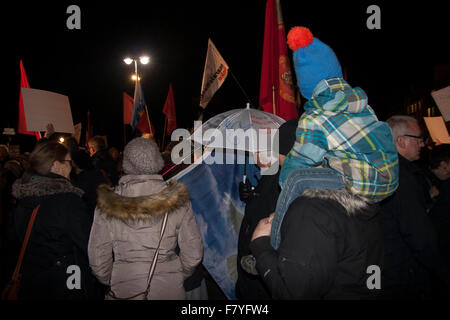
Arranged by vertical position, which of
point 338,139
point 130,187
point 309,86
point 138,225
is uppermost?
point 309,86

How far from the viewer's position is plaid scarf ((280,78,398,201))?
1511 millimetres

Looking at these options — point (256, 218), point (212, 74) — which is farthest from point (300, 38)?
point (212, 74)

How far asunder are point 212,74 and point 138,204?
4.87 metres

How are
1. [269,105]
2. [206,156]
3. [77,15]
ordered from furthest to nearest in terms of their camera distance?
[269,105], [77,15], [206,156]

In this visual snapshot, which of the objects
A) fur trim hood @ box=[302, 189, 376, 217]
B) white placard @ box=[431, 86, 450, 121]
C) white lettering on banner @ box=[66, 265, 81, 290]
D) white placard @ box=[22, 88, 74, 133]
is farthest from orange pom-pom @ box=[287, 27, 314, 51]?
white placard @ box=[22, 88, 74, 133]

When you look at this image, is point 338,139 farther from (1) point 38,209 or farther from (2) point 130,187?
(1) point 38,209

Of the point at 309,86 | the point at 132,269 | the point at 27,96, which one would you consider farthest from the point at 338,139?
the point at 27,96

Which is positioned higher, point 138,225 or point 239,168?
point 239,168

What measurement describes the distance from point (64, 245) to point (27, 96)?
125 inches

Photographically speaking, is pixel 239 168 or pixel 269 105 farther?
pixel 269 105

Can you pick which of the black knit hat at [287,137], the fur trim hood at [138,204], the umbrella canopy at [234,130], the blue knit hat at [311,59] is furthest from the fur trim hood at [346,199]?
the umbrella canopy at [234,130]

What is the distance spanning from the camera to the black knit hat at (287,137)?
203 centimetres

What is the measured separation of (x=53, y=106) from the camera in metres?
5.46

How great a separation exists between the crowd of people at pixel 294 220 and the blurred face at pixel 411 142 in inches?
0.5
